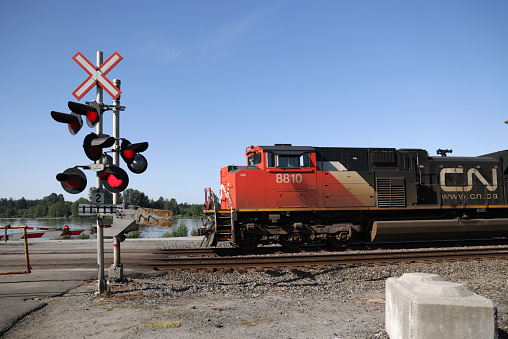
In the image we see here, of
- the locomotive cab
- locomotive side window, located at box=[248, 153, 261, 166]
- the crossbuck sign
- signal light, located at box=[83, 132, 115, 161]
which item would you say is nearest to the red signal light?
signal light, located at box=[83, 132, 115, 161]

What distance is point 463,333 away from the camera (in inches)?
125

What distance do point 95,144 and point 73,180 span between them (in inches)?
27.8

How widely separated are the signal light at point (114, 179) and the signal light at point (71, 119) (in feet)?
2.87

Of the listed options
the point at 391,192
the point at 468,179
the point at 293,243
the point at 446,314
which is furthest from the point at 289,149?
the point at 446,314

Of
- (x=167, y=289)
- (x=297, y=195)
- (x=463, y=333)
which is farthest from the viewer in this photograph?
(x=297, y=195)

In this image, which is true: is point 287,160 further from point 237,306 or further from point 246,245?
point 237,306

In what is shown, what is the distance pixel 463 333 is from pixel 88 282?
6938 mm

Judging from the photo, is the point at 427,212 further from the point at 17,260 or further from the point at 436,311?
the point at 17,260

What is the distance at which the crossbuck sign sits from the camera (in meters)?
6.38

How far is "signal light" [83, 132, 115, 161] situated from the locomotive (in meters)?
5.47

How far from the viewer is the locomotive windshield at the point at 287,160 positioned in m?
11.6

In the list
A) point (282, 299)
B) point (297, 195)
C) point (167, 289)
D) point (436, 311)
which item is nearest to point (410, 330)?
point (436, 311)

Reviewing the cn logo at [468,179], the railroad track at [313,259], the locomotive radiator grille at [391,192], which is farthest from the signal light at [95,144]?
the cn logo at [468,179]

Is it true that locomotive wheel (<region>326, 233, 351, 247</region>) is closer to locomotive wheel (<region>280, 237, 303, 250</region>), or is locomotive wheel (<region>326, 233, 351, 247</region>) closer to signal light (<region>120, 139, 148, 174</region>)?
locomotive wheel (<region>280, 237, 303, 250</region>)
